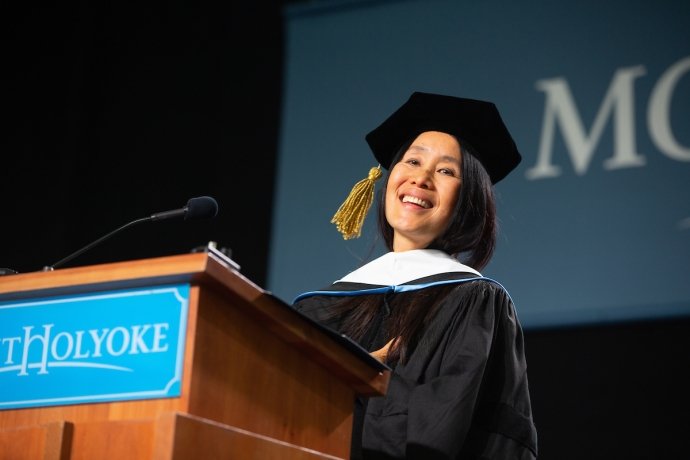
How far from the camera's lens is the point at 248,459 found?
149 centimetres

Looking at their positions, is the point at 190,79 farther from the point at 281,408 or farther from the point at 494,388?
the point at 281,408

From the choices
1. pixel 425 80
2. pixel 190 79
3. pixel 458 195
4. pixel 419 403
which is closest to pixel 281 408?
pixel 419 403

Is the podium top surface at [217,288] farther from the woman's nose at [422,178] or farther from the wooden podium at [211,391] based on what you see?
the woman's nose at [422,178]

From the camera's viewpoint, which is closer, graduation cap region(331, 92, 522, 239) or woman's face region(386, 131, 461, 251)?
woman's face region(386, 131, 461, 251)

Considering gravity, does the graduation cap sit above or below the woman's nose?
above

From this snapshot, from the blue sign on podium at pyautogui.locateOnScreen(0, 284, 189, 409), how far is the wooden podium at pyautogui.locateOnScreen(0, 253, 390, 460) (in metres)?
0.01

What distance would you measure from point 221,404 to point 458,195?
4.56ft

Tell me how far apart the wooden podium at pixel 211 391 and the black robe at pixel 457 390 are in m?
0.41

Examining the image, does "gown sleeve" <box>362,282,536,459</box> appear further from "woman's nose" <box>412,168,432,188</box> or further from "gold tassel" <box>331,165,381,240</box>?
"gold tassel" <box>331,165,381,240</box>

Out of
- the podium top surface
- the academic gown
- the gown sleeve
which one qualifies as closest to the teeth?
the academic gown

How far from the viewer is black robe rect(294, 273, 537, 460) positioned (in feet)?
6.87

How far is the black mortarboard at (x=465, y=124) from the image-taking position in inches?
110

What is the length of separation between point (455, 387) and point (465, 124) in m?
0.93

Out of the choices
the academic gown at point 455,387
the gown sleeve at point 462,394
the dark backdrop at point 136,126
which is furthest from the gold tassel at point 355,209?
the dark backdrop at point 136,126
